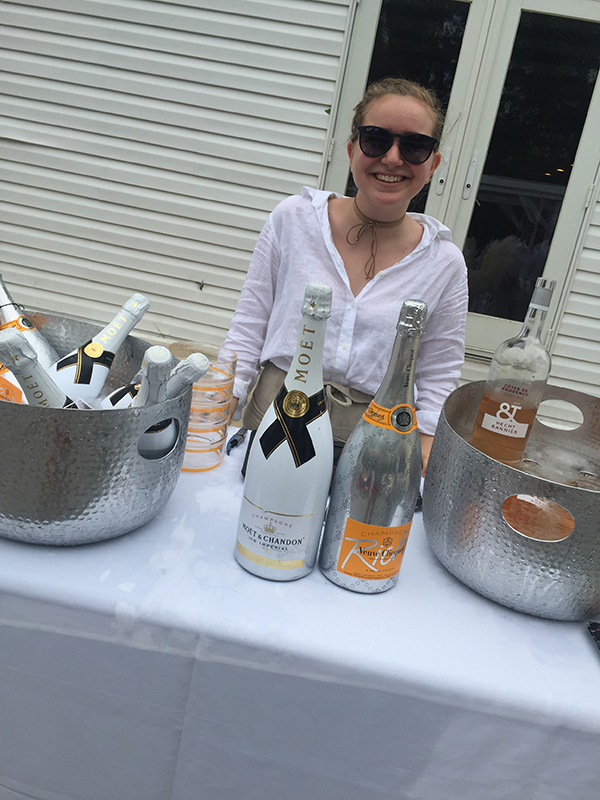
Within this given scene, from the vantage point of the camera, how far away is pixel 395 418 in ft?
2.25

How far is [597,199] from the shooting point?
113 inches

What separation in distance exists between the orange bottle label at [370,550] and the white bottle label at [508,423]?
230mm

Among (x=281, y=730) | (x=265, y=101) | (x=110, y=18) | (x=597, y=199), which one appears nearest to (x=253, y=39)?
(x=265, y=101)

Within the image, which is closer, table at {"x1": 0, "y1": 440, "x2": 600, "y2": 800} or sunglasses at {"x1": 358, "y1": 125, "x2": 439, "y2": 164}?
table at {"x1": 0, "y1": 440, "x2": 600, "y2": 800}

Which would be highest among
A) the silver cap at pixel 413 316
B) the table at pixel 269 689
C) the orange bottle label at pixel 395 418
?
the silver cap at pixel 413 316

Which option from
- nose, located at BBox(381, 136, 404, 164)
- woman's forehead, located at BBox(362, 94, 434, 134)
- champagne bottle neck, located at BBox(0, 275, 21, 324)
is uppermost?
woman's forehead, located at BBox(362, 94, 434, 134)

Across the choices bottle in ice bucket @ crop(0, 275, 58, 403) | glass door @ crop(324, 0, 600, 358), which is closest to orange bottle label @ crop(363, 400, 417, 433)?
bottle in ice bucket @ crop(0, 275, 58, 403)

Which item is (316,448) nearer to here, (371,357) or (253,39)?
(371,357)

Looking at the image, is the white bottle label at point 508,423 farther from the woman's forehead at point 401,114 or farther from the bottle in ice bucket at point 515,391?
the woman's forehead at point 401,114

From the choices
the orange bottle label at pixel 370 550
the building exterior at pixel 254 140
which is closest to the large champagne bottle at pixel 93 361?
the orange bottle label at pixel 370 550

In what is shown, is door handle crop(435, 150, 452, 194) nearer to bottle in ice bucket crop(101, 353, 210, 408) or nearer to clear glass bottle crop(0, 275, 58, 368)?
clear glass bottle crop(0, 275, 58, 368)

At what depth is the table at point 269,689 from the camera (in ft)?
2.03

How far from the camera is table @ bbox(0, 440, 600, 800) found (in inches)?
24.4

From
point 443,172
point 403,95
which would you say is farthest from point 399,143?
point 443,172
